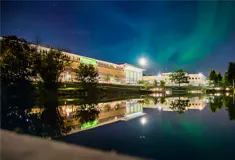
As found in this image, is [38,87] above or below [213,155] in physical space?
above

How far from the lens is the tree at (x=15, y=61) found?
20672mm

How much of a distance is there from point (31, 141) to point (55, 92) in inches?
905

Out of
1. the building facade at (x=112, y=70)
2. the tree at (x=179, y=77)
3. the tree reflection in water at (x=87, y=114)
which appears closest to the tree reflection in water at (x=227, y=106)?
the tree reflection in water at (x=87, y=114)

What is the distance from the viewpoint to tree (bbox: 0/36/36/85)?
2067cm

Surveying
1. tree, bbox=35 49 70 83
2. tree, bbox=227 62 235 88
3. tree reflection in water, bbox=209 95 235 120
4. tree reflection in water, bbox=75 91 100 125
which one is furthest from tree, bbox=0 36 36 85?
tree, bbox=227 62 235 88

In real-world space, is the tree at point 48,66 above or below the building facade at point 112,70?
below

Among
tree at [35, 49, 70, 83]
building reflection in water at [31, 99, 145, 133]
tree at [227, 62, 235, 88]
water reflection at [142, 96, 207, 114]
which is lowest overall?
building reflection in water at [31, 99, 145, 133]

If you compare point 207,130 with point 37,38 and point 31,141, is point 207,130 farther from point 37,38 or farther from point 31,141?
point 37,38

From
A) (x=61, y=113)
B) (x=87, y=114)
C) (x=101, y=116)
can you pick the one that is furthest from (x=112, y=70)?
(x=101, y=116)

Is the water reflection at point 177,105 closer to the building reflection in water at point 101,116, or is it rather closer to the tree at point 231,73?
the building reflection in water at point 101,116

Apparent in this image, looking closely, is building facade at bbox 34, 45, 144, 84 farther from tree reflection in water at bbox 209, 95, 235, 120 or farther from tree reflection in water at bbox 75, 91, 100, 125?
tree reflection in water at bbox 75, 91, 100, 125

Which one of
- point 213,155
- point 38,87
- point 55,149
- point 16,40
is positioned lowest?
point 213,155

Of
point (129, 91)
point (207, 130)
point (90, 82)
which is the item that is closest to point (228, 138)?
point (207, 130)

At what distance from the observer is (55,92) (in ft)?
84.5
